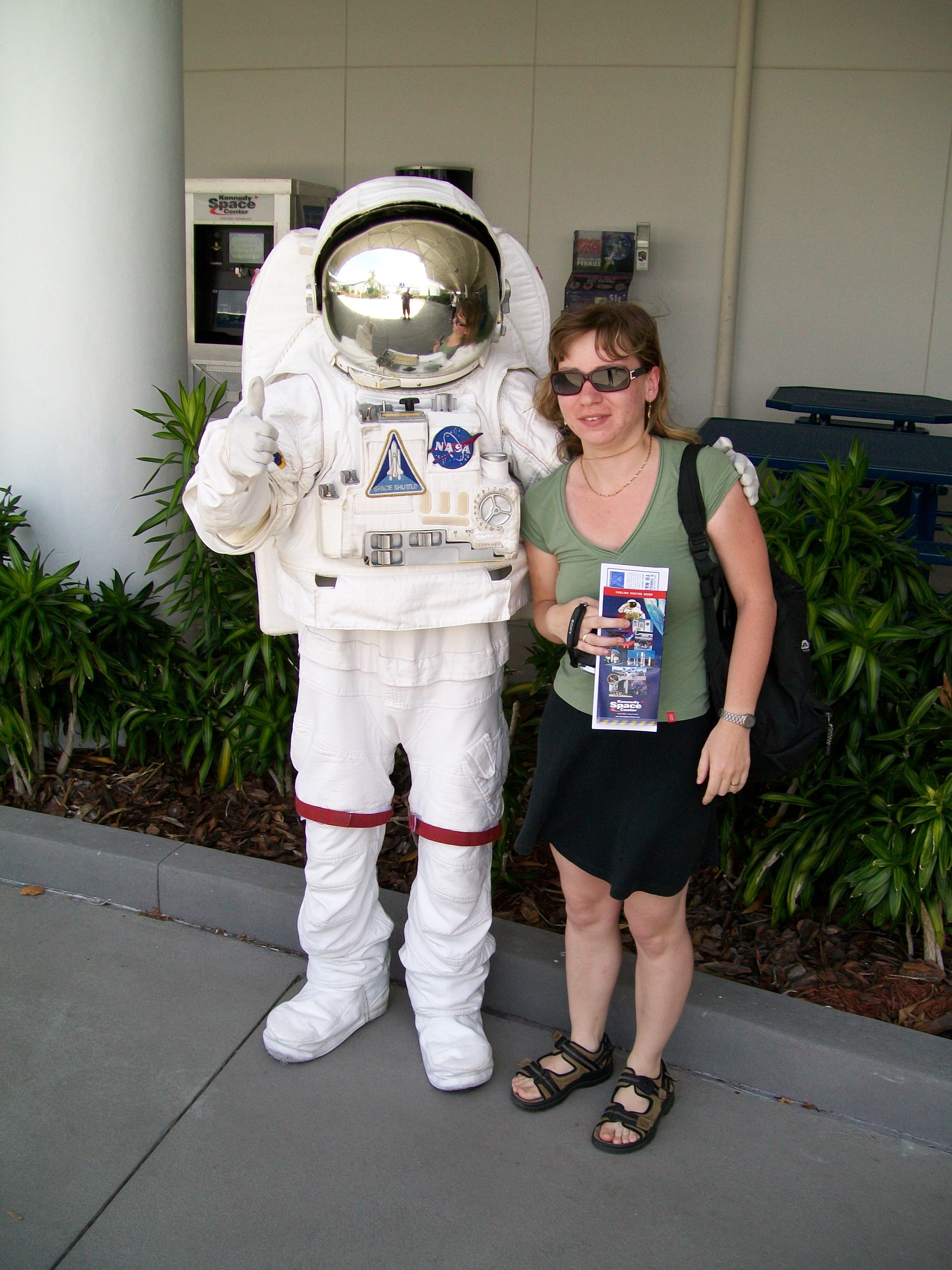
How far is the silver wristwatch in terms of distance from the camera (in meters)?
2.05

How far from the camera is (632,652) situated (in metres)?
1.96

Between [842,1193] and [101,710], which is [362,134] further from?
[842,1193]

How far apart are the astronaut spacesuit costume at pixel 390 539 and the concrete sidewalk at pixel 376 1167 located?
0.49 feet

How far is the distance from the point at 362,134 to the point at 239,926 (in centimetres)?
549

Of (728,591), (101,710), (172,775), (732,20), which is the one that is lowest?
(172,775)

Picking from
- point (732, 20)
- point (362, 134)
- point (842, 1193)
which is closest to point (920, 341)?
point (732, 20)

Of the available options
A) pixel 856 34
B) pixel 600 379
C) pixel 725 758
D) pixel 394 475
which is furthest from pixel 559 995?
pixel 856 34

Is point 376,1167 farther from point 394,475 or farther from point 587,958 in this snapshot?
point 394,475

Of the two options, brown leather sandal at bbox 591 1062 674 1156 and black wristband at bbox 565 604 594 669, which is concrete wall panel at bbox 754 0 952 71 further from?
brown leather sandal at bbox 591 1062 674 1156

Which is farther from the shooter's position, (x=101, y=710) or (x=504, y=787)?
(x=101, y=710)

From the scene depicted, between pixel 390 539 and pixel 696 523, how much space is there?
63cm

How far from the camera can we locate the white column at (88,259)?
351cm

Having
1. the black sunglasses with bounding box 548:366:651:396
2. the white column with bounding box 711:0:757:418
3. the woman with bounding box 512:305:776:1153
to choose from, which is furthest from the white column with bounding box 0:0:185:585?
the white column with bounding box 711:0:757:418

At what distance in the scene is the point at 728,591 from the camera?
213cm
